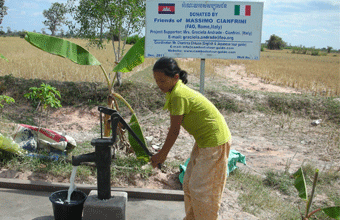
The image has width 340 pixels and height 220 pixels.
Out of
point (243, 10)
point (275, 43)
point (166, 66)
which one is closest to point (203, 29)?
point (243, 10)

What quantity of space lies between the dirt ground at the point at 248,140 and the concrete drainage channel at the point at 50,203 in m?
0.27

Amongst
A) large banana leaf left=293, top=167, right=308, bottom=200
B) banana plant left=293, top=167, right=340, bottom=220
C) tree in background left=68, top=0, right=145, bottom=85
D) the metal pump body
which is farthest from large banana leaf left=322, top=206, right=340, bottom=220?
tree in background left=68, top=0, right=145, bottom=85

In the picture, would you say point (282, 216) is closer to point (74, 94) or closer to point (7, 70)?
point (74, 94)

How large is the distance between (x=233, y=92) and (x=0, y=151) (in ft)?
20.1

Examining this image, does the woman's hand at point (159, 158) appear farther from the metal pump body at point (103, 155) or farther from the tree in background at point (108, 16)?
the tree in background at point (108, 16)

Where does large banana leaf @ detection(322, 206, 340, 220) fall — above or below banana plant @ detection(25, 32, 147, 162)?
below

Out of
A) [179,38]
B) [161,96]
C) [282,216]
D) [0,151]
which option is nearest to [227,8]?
[179,38]

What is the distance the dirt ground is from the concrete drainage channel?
0.90 ft

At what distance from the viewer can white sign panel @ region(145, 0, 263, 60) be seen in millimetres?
4023

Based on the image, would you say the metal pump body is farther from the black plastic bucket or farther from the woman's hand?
the black plastic bucket

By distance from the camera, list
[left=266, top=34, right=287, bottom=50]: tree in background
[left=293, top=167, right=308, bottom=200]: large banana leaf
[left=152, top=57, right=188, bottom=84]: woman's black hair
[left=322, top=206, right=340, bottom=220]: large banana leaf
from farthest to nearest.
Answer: [left=266, top=34, right=287, bottom=50]: tree in background < [left=293, top=167, right=308, bottom=200]: large banana leaf < [left=322, top=206, right=340, bottom=220]: large banana leaf < [left=152, top=57, right=188, bottom=84]: woman's black hair

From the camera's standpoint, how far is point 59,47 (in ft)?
12.3

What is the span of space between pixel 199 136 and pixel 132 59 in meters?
2.07

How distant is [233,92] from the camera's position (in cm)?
834
